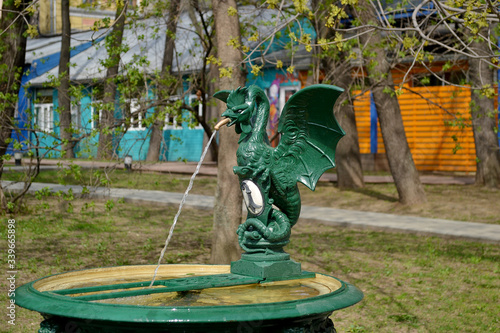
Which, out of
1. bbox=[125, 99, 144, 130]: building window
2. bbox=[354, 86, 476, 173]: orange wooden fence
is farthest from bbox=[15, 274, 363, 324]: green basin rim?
bbox=[354, 86, 476, 173]: orange wooden fence

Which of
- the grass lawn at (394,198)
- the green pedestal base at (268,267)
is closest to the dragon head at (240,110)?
the green pedestal base at (268,267)

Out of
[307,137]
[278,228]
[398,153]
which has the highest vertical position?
[307,137]

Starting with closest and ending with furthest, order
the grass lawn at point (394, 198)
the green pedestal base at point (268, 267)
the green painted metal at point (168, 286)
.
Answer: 1. the green painted metal at point (168, 286)
2. the green pedestal base at point (268, 267)
3. the grass lawn at point (394, 198)

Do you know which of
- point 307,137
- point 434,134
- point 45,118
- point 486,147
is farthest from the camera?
point 434,134

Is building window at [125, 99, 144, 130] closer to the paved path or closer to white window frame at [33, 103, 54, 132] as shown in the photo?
white window frame at [33, 103, 54, 132]

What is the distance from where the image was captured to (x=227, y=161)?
7.71m

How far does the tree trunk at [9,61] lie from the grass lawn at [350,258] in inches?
57.3

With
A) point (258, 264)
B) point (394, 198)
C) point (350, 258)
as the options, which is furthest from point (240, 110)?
point (394, 198)

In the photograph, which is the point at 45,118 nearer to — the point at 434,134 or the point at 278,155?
the point at 278,155

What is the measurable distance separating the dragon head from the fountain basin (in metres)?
0.99

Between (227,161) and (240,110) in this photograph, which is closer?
(240,110)

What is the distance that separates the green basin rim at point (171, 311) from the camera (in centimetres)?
A: 285

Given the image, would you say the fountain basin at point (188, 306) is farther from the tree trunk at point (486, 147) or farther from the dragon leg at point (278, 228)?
the tree trunk at point (486, 147)

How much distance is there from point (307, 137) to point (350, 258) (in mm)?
5372
